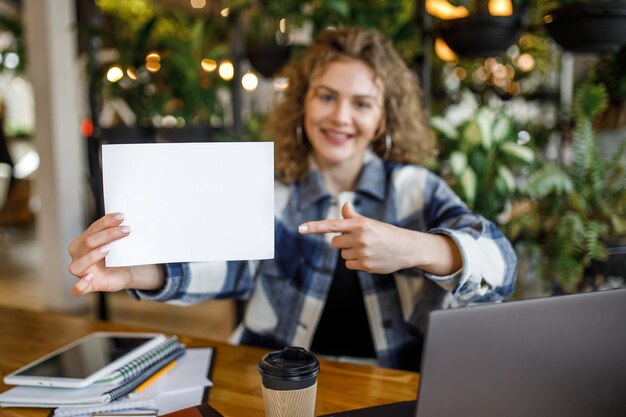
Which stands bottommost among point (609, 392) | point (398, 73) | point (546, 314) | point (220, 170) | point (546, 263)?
point (546, 263)

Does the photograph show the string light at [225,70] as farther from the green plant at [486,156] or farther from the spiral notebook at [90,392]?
the spiral notebook at [90,392]

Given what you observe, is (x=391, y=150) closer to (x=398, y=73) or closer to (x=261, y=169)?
(x=398, y=73)

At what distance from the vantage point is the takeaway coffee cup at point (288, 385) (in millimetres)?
867

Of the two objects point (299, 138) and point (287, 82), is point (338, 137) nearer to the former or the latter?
point (299, 138)

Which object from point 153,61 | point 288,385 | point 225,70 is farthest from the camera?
point 225,70

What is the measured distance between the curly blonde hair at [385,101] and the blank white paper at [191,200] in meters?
0.64

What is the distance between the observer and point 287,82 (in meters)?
1.86

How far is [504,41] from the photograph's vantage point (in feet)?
7.20

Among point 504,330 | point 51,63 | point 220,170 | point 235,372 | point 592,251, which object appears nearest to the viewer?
point 504,330

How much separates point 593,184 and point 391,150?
1.03m

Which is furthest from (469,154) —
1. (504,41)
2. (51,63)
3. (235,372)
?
(51,63)

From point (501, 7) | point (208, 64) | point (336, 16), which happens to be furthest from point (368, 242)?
point (208, 64)

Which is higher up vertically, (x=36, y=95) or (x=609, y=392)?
(x=36, y=95)

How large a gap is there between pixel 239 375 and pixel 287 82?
101cm
